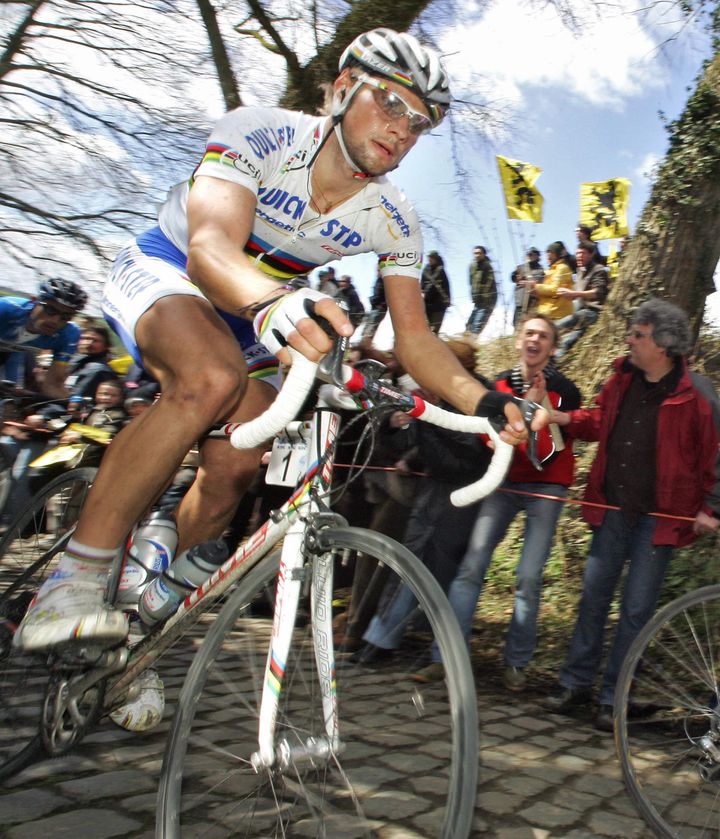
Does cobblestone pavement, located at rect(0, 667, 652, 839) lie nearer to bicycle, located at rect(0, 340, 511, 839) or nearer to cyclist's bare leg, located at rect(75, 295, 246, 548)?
bicycle, located at rect(0, 340, 511, 839)

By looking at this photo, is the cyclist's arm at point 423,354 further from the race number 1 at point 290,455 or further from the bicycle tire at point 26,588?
the bicycle tire at point 26,588

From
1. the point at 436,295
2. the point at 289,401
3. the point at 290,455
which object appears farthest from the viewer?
the point at 436,295

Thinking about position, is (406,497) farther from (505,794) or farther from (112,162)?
(112,162)

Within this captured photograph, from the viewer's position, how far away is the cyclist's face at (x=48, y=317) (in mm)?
6449

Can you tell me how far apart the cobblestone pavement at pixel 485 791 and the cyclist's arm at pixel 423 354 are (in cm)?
150

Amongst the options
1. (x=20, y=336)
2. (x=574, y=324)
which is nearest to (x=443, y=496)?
(x=20, y=336)

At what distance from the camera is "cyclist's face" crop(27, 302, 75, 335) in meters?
6.45

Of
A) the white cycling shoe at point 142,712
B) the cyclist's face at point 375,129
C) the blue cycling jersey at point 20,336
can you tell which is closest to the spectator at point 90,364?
the blue cycling jersey at point 20,336

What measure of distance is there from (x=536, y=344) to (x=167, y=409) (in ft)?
10.7

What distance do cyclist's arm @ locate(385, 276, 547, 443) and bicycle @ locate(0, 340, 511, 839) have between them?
0.39 meters

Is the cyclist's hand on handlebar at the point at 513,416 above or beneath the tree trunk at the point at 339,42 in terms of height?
beneath

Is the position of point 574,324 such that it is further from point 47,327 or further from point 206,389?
point 206,389

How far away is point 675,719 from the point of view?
324 cm

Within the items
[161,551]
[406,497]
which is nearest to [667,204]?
[406,497]
